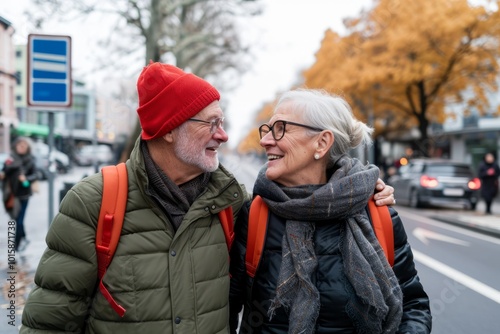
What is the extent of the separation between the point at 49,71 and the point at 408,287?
5206 millimetres

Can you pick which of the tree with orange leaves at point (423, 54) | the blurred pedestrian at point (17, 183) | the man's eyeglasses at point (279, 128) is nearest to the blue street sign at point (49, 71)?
the blurred pedestrian at point (17, 183)

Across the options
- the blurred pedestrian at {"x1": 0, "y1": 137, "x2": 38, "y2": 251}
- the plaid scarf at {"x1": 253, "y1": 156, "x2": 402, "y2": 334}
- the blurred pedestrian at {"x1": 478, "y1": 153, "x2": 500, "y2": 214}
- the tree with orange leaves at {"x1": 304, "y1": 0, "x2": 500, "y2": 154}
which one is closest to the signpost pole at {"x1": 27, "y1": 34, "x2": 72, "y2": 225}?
the blurred pedestrian at {"x1": 0, "y1": 137, "x2": 38, "y2": 251}

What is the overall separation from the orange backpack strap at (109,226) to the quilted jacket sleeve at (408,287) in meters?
1.11

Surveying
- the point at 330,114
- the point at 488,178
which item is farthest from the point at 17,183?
the point at 488,178

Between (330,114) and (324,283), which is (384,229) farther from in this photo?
(330,114)

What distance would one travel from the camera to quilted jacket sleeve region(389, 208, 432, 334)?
2.13 m

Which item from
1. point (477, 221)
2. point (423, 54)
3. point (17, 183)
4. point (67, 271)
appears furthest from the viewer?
point (423, 54)

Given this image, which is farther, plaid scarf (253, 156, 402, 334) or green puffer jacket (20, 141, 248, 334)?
plaid scarf (253, 156, 402, 334)

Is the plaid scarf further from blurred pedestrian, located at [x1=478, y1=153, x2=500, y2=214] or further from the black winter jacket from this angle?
blurred pedestrian, located at [x1=478, y1=153, x2=500, y2=214]

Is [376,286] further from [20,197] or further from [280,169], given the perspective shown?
[20,197]

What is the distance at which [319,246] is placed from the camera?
83.1 inches

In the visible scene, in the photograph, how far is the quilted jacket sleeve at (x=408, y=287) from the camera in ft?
7.00

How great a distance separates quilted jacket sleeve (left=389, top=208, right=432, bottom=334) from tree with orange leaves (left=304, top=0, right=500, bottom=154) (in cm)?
1842

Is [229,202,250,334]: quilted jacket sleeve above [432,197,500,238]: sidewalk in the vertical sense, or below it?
above
